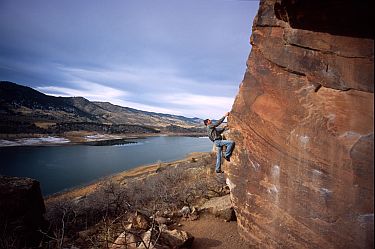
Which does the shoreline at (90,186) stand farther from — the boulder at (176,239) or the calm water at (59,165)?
the boulder at (176,239)

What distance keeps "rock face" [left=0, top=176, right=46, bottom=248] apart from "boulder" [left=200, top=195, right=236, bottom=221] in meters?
6.32

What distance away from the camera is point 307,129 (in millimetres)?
5461

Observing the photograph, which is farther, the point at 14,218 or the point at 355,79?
the point at 14,218

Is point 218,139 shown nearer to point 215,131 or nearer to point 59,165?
point 215,131

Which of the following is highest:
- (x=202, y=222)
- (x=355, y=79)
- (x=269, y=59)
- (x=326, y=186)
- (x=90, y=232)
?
(x=269, y=59)

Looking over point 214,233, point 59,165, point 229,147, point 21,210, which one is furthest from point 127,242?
point 59,165

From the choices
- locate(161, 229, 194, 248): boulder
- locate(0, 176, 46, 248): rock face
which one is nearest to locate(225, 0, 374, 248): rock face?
locate(161, 229, 194, 248): boulder

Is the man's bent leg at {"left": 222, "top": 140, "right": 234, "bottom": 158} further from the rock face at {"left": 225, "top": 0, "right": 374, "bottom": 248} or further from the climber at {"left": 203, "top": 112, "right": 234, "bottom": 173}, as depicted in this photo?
the rock face at {"left": 225, "top": 0, "right": 374, "bottom": 248}

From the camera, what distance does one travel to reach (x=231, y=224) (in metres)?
8.14

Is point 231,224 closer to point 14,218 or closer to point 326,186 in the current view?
point 326,186

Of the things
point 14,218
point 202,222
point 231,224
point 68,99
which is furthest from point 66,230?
point 68,99

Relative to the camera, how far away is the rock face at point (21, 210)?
867 centimetres

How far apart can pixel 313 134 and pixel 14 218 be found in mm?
10065

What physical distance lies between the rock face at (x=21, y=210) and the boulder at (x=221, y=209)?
6324mm
